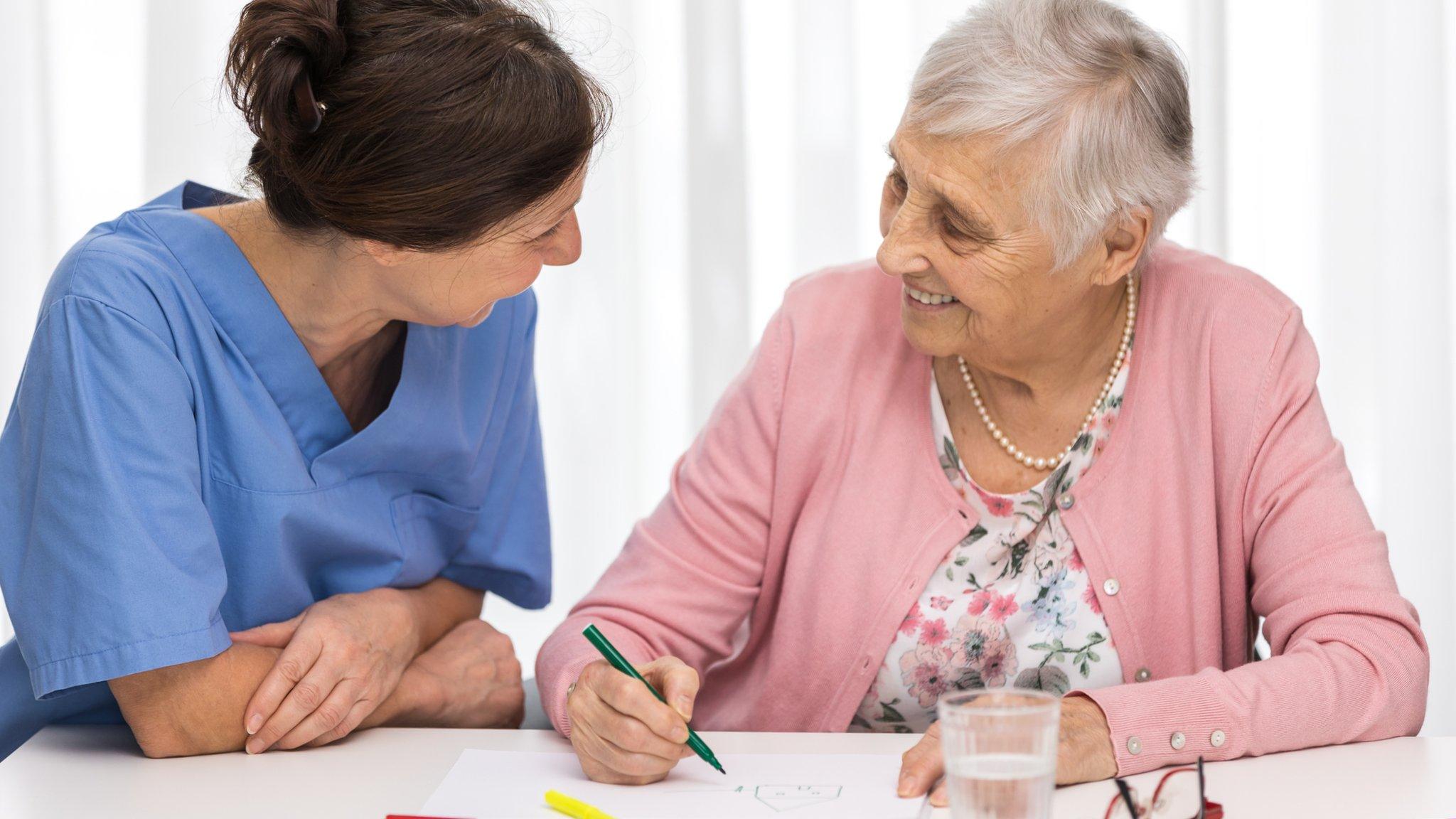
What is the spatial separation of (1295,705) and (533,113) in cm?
82

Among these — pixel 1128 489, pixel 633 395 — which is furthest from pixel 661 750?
pixel 633 395

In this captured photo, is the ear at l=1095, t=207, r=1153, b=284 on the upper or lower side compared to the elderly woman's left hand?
upper

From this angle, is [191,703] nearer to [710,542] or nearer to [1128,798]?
[710,542]

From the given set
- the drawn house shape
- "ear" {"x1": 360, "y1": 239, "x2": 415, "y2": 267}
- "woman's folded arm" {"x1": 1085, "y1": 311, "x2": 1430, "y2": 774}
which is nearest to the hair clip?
"ear" {"x1": 360, "y1": 239, "x2": 415, "y2": 267}

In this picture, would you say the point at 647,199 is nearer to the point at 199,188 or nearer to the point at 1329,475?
the point at 199,188

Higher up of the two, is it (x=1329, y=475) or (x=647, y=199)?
(x=647, y=199)

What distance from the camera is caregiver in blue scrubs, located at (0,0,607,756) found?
112 centimetres

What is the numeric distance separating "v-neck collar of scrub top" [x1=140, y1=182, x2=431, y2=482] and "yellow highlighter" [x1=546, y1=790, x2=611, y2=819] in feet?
1.45

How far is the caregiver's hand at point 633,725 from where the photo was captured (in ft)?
3.51

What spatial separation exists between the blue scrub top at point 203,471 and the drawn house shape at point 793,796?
19.0 inches

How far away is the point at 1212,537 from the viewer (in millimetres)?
1356

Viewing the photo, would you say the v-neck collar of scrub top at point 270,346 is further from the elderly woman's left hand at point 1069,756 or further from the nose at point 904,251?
the elderly woman's left hand at point 1069,756

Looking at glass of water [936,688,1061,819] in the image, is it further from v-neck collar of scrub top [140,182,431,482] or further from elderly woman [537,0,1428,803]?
v-neck collar of scrub top [140,182,431,482]

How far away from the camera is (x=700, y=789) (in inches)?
42.3
